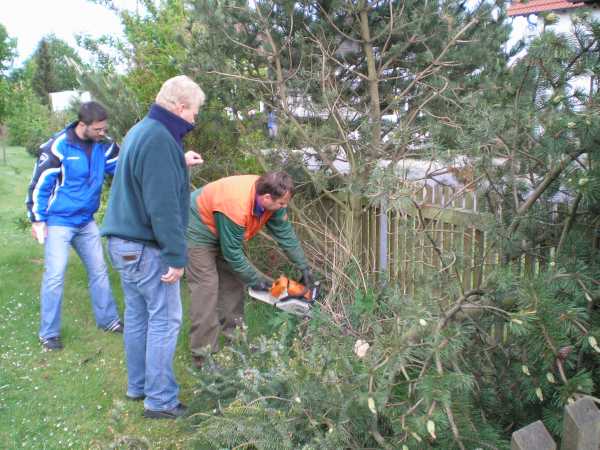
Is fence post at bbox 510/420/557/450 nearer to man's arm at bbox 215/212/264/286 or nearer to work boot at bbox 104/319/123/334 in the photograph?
man's arm at bbox 215/212/264/286

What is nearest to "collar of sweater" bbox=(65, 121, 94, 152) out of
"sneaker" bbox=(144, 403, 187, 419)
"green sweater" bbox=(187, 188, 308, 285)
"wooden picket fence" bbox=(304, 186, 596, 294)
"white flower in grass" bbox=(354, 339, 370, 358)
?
"green sweater" bbox=(187, 188, 308, 285)

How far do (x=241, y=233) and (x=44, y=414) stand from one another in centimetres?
Result: 174

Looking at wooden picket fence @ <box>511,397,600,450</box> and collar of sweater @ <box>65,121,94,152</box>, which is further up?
collar of sweater @ <box>65,121,94,152</box>

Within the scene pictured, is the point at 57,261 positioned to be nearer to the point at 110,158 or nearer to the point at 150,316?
the point at 110,158

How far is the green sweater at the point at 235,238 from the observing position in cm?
414

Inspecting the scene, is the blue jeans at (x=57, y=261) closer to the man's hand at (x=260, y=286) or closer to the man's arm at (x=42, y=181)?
the man's arm at (x=42, y=181)

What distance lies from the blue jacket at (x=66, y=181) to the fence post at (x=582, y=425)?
4.22 m

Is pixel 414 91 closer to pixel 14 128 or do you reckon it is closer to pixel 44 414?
pixel 44 414

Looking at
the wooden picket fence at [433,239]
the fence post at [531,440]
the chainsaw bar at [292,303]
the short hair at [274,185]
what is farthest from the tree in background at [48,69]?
the fence post at [531,440]

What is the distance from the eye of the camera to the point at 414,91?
530 cm

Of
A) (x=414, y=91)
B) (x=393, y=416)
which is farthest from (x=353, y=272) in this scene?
(x=393, y=416)

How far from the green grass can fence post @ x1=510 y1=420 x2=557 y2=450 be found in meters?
1.85

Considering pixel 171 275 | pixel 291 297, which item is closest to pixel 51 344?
pixel 171 275

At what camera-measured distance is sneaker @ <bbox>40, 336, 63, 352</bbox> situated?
4.82 m
